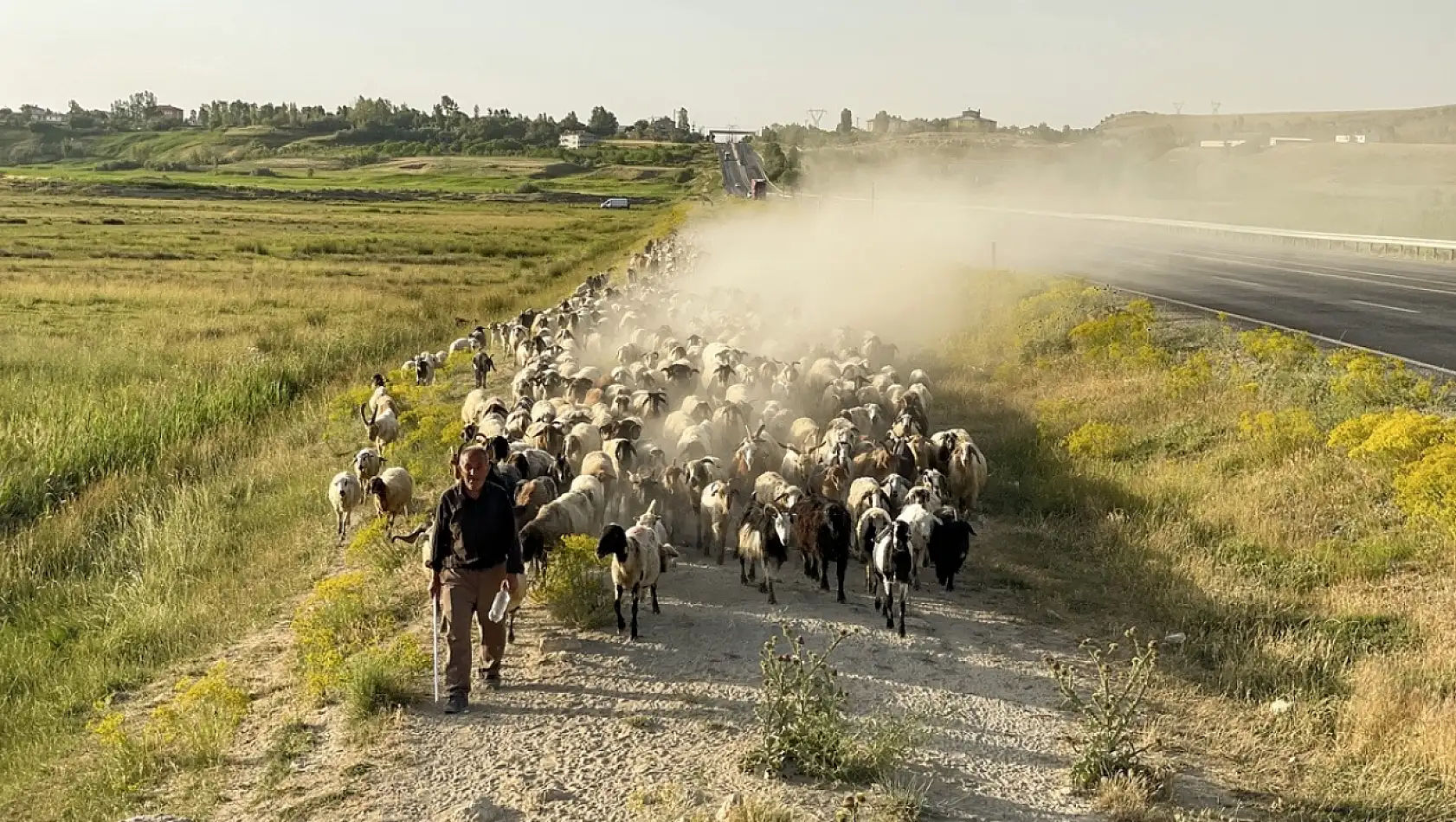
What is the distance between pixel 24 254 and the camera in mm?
48531

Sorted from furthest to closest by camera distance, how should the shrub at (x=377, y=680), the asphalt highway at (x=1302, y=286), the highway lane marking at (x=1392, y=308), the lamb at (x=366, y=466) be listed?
the highway lane marking at (x=1392, y=308) < the asphalt highway at (x=1302, y=286) < the lamb at (x=366, y=466) < the shrub at (x=377, y=680)

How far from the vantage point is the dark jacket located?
28.7 feet

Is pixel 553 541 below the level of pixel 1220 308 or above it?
below

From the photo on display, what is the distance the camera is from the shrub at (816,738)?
766 centimetres

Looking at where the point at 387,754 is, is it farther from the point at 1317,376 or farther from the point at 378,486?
the point at 1317,376

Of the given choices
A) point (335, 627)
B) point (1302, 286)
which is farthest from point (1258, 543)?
point (1302, 286)

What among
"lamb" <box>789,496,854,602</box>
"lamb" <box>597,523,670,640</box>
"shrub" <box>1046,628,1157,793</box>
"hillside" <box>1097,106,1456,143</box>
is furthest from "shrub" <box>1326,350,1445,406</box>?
"hillside" <box>1097,106,1456,143</box>

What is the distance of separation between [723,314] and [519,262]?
27.9 meters

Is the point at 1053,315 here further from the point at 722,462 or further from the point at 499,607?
the point at 499,607

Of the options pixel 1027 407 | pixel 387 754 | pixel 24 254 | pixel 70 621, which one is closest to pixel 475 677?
pixel 387 754

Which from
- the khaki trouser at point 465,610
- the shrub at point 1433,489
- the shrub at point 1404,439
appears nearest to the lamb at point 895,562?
the khaki trouser at point 465,610

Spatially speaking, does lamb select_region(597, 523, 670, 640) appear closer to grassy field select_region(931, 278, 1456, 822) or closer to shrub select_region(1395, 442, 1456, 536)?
grassy field select_region(931, 278, 1456, 822)

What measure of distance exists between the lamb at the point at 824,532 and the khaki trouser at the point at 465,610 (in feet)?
12.1

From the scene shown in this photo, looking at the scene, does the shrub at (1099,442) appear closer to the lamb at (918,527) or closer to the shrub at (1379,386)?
the shrub at (1379,386)
